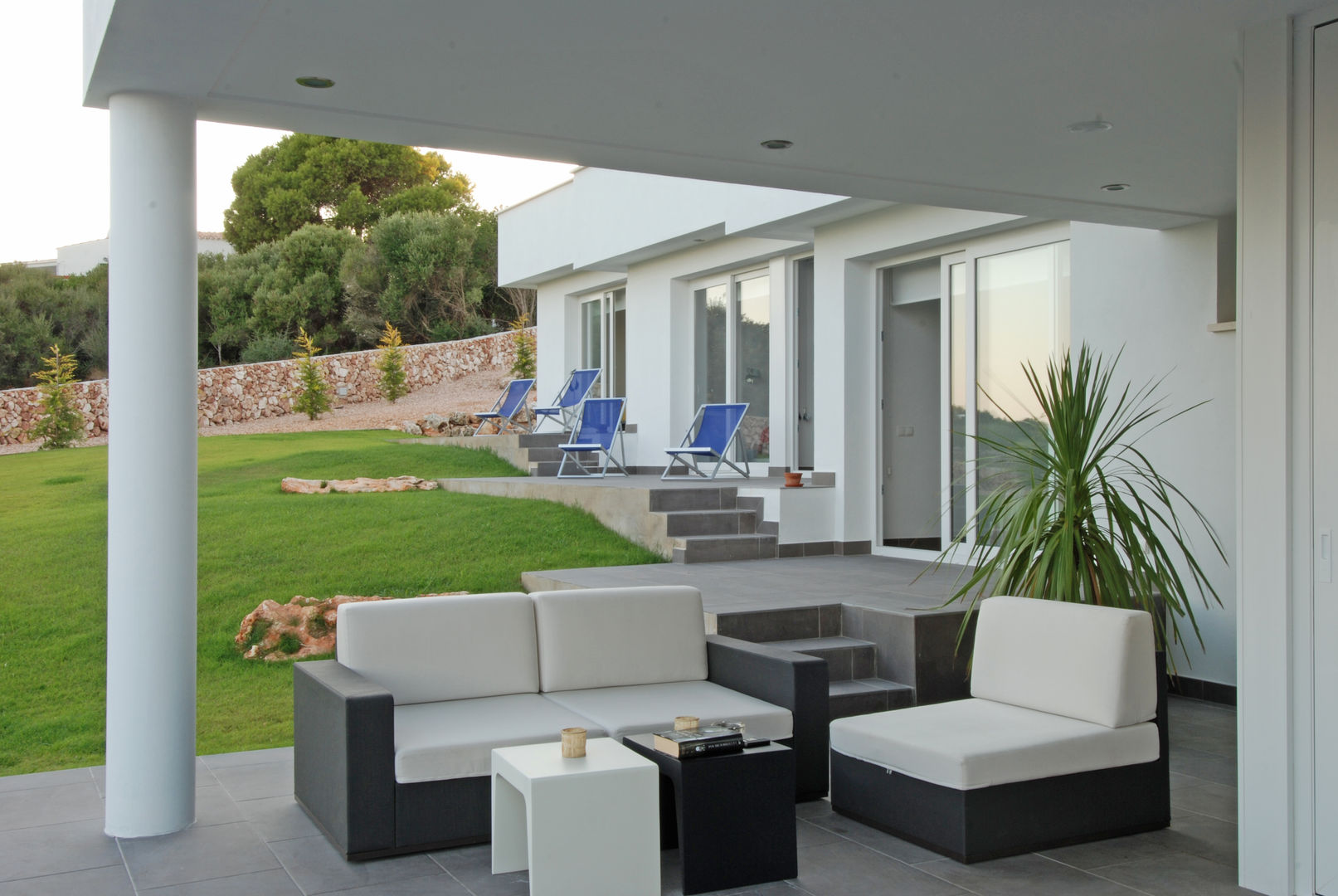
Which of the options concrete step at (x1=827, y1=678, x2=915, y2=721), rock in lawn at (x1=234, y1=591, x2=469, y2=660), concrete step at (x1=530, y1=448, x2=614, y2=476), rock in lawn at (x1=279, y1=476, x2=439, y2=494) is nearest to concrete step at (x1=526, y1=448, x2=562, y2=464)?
concrete step at (x1=530, y1=448, x2=614, y2=476)

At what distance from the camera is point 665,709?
4309 millimetres

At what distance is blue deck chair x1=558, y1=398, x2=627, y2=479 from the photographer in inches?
453

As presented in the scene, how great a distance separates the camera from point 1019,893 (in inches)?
135

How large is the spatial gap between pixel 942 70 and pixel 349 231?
2325cm

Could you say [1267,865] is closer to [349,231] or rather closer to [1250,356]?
[1250,356]

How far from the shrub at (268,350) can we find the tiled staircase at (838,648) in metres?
17.6

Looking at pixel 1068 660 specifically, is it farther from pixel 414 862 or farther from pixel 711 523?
pixel 711 523

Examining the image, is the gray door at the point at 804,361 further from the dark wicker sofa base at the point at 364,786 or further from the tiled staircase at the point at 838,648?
the dark wicker sofa base at the point at 364,786

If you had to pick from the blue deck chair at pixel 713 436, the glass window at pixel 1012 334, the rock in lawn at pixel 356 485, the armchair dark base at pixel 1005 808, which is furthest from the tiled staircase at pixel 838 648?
the rock in lawn at pixel 356 485

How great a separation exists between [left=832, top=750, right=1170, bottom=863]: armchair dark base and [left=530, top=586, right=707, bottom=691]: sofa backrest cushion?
90cm

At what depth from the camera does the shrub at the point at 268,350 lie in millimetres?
21359

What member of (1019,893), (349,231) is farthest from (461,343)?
(1019,893)

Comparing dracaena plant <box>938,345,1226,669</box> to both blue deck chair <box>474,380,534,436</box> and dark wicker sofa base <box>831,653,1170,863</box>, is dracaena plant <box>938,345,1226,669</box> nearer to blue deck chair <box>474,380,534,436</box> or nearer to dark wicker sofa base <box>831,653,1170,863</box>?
dark wicker sofa base <box>831,653,1170,863</box>

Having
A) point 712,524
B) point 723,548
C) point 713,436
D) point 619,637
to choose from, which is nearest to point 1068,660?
point 619,637
